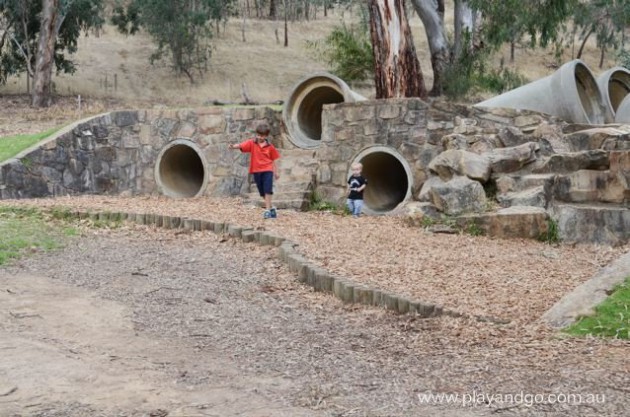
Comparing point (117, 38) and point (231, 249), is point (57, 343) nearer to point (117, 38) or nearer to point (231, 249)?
point (231, 249)

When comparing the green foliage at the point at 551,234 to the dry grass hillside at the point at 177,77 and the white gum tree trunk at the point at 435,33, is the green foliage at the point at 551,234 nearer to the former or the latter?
the white gum tree trunk at the point at 435,33

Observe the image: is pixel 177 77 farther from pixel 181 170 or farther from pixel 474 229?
pixel 474 229

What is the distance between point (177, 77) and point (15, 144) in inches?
653

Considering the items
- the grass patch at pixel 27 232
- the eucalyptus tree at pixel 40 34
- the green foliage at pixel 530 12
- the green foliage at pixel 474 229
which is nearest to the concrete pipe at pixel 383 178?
the green foliage at pixel 474 229

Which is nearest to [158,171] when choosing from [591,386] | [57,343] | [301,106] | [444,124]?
[301,106]

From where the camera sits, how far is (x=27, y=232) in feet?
31.4

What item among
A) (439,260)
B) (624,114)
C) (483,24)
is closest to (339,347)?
(439,260)

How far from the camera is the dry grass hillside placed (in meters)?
25.7

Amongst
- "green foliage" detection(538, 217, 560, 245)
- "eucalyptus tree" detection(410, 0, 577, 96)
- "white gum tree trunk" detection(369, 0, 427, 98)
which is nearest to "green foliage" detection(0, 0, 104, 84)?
"eucalyptus tree" detection(410, 0, 577, 96)

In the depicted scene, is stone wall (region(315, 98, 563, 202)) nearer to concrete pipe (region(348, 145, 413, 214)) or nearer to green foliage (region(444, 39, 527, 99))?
concrete pipe (region(348, 145, 413, 214))

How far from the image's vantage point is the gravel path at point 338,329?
178 inches

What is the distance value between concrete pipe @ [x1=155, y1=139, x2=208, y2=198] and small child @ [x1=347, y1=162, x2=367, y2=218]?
354cm

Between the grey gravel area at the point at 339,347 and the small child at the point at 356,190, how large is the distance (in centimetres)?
426

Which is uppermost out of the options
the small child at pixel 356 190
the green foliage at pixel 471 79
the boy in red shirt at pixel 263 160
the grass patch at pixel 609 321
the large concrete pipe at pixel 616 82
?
the green foliage at pixel 471 79
